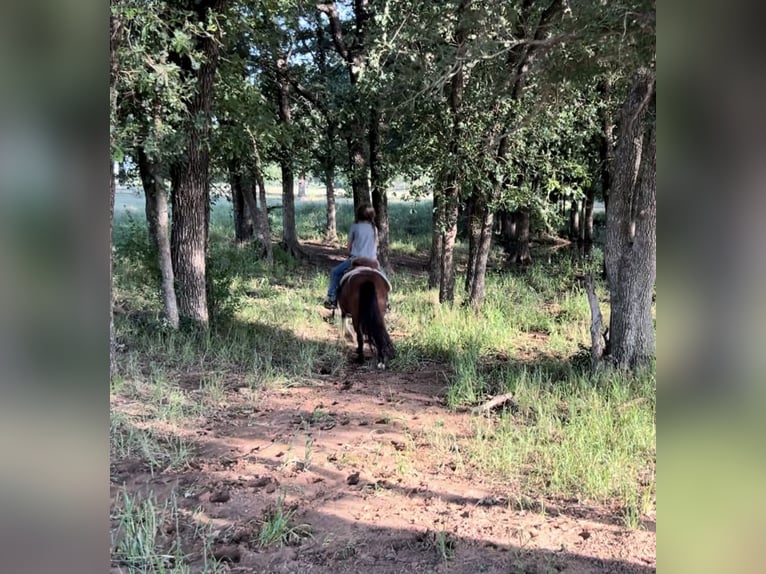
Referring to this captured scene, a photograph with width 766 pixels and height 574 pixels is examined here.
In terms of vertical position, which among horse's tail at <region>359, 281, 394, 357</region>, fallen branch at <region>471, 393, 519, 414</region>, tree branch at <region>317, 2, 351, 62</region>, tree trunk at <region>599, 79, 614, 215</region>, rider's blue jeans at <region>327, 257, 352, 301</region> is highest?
tree branch at <region>317, 2, 351, 62</region>

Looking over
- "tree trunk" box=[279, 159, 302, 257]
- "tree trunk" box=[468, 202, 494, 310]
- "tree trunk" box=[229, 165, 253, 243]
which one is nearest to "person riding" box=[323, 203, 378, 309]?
"tree trunk" box=[468, 202, 494, 310]

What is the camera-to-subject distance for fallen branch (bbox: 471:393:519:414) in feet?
17.5

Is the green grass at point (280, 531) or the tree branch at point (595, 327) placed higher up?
the tree branch at point (595, 327)

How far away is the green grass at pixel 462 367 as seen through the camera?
4129 mm

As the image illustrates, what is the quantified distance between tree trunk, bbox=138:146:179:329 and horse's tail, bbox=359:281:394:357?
95.5 inches

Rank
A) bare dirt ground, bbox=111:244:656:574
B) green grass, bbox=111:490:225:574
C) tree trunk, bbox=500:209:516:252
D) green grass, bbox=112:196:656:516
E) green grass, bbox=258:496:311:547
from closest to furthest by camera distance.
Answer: green grass, bbox=111:490:225:574
bare dirt ground, bbox=111:244:656:574
green grass, bbox=258:496:311:547
green grass, bbox=112:196:656:516
tree trunk, bbox=500:209:516:252

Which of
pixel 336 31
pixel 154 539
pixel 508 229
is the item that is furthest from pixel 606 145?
pixel 154 539

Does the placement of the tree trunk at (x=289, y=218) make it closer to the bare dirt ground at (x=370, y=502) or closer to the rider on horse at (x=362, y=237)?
the rider on horse at (x=362, y=237)

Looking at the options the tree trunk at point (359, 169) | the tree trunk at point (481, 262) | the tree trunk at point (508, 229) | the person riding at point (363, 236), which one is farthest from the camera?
the tree trunk at point (508, 229)

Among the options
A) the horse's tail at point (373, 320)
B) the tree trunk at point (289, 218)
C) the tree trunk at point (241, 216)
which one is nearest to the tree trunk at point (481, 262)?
the horse's tail at point (373, 320)

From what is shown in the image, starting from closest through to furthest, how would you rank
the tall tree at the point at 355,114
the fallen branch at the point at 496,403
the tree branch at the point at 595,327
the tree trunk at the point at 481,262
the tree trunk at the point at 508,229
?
A: the fallen branch at the point at 496,403, the tree branch at the point at 595,327, the tree trunk at the point at 481,262, the tall tree at the point at 355,114, the tree trunk at the point at 508,229

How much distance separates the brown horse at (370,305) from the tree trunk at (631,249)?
2607 mm

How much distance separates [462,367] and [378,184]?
18.7 ft

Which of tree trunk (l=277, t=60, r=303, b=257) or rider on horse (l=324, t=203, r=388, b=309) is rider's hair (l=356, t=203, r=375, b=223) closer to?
rider on horse (l=324, t=203, r=388, b=309)
